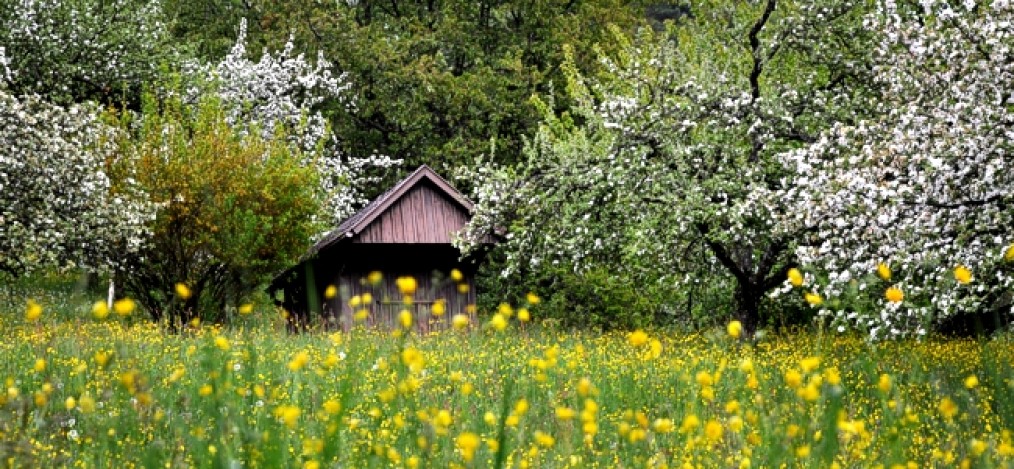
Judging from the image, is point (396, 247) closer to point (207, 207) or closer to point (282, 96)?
point (207, 207)

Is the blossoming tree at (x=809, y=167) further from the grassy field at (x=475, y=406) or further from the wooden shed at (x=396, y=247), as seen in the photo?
the wooden shed at (x=396, y=247)

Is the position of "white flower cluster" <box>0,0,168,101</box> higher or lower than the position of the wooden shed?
higher

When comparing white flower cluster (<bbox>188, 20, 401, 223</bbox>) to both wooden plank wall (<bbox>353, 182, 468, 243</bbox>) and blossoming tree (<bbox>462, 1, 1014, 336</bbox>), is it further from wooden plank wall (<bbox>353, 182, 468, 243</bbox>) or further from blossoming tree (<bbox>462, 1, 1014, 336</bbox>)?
blossoming tree (<bbox>462, 1, 1014, 336</bbox>)

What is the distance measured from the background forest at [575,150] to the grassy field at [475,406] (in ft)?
1.74

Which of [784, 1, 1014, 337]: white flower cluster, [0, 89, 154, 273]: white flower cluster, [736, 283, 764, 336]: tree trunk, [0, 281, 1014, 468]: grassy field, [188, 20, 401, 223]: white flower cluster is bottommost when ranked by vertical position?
[0, 281, 1014, 468]: grassy field

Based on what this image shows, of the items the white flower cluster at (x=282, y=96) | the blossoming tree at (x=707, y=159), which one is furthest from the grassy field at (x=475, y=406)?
the white flower cluster at (x=282, y=96)

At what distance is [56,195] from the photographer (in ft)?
59.4

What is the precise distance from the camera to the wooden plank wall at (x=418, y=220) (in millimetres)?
24656

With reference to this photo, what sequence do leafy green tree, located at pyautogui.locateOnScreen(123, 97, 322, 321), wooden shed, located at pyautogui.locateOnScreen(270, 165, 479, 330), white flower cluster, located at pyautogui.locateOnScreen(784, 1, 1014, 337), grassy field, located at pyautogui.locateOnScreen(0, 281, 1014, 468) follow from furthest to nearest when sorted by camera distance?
wooden shed, located at pyautogui.locateOnScreen(270, 165, 479, 330) < leafy green tree, located at pyautogui.locateOnScreen(123, 97, 322, 321) < white flower cluster, located at pyautogui.locateOnScreen(784, 1, 1014, 337) < grassy field, located at pyautogui.locateOnScreen(0, 281, 1014, 468)

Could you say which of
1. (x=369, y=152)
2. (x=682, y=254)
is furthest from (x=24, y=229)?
(x=369, y=152)

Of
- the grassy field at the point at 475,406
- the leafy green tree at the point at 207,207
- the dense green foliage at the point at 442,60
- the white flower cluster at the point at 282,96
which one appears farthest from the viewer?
the dense green foliage at the point at 442,60

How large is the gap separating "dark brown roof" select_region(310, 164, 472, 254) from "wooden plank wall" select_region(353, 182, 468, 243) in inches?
7.4

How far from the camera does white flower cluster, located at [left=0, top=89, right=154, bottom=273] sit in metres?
17.0

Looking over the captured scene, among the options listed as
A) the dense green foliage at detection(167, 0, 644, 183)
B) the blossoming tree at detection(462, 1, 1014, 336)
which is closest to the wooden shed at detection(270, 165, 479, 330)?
the blossoming tree at detection(462, 1, 1014, 336)
